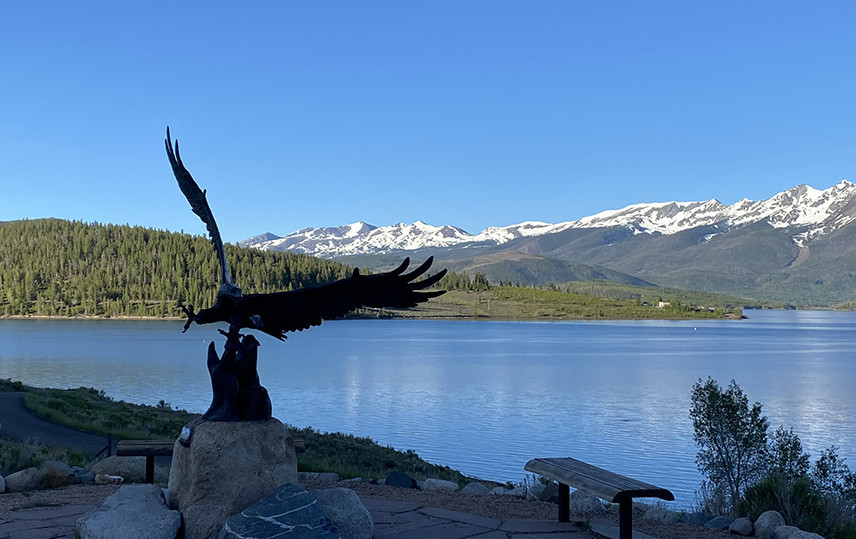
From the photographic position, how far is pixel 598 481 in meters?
8.70

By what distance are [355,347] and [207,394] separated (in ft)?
146

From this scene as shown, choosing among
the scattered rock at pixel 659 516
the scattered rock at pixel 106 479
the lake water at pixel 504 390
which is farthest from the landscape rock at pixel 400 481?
the lake water at pixel 504 390

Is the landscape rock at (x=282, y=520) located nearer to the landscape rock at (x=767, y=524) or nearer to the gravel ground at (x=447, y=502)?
the gravel ground at (x=447, y=502)

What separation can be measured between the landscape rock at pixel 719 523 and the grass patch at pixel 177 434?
6.33m

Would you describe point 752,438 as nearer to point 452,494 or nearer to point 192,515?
point 452,494

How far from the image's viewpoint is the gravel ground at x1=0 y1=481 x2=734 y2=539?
33.2ft

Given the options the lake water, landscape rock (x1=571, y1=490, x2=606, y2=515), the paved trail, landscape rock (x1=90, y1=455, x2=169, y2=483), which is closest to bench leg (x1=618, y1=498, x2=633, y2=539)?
landscape rock (x1=571, y1=490, x2=606, y2=515)

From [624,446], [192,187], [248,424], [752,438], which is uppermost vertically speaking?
[192,187]

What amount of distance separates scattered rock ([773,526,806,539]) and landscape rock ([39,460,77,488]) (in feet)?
32.6

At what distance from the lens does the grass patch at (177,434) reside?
722 inches

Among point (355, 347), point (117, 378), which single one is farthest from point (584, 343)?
point (117, 378)

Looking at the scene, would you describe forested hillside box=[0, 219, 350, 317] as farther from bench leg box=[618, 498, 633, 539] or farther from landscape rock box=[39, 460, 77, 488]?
bench leg box=[618, 498, 633, 539]

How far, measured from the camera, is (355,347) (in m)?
85.4

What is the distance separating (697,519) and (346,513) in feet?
16.8
